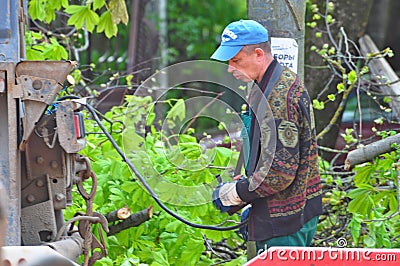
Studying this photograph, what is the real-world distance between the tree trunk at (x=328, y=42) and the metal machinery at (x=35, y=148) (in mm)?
3335

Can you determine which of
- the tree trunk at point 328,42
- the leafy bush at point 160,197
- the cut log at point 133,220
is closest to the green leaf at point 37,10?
the leafy bush at point 160,197

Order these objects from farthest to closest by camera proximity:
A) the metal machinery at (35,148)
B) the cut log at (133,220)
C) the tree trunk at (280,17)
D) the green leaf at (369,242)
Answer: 1. the green leaf at (369,242)
2. the cut log at (133,220)
3. the tree trunk at (280,17)
4. the metal machinery at (35,148)

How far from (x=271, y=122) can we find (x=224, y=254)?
1967 mm

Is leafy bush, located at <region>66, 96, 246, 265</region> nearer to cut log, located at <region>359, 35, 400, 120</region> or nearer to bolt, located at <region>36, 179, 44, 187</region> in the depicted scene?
bolt, located at <region>36, 179, 44, 187</region>

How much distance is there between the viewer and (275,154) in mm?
3900

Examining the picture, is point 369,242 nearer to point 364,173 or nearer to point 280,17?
point 364,173

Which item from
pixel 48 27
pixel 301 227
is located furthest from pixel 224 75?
pixel 48 27

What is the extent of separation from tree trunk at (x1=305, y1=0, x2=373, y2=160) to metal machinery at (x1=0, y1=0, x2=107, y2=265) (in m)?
3.34

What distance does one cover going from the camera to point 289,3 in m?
4.55

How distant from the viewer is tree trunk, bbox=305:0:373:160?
22.7 ft

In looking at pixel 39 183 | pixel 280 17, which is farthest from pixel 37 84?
pixel 280 17

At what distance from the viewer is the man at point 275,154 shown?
12.8 feet

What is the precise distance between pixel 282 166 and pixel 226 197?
0.39 m

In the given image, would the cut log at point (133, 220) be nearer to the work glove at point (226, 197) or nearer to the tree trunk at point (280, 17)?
the work glove at point (226, 197)
